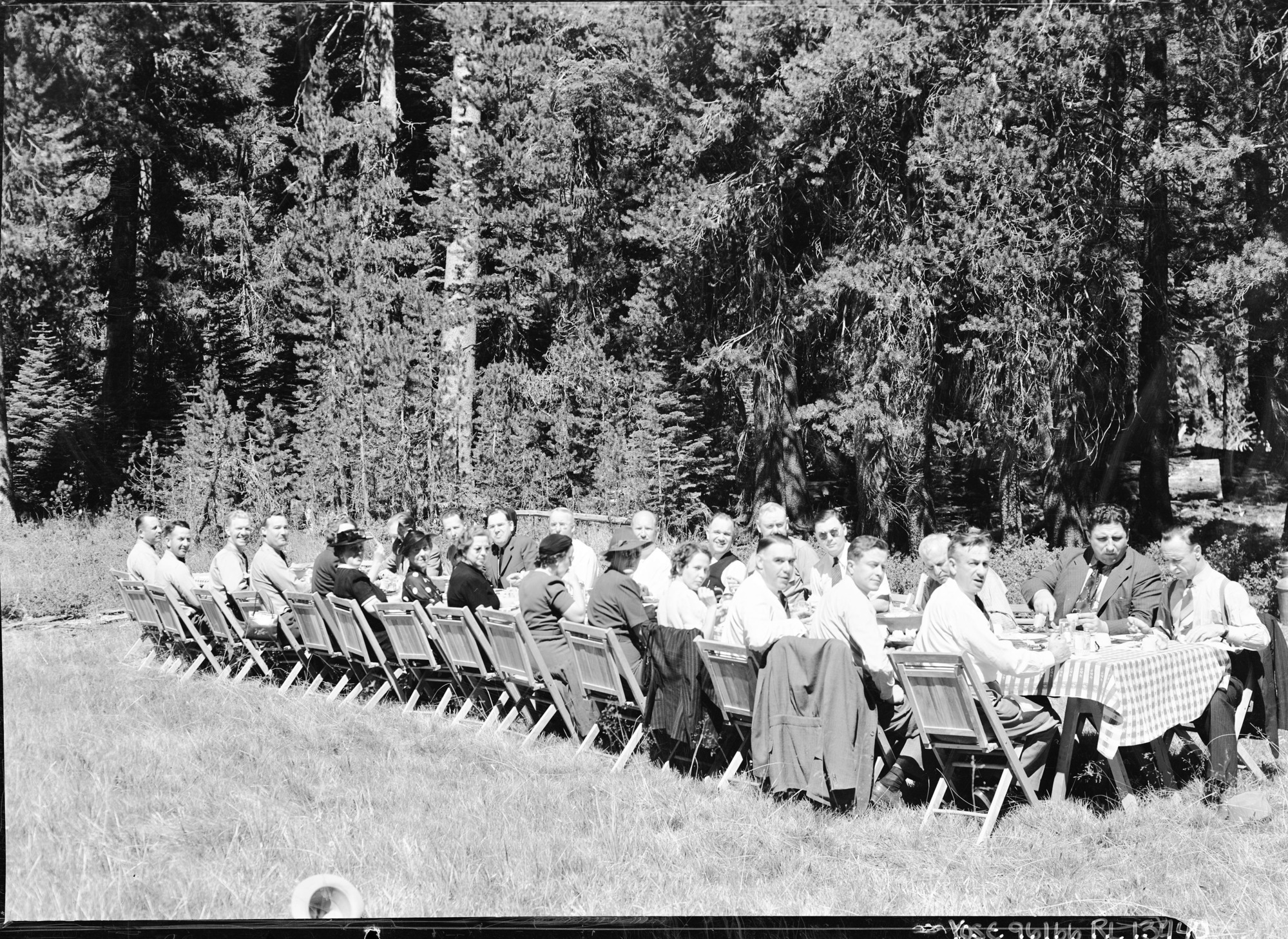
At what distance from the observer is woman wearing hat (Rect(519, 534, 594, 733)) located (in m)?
6.32

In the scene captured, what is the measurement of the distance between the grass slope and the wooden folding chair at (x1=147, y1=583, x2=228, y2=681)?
2188 millimetres

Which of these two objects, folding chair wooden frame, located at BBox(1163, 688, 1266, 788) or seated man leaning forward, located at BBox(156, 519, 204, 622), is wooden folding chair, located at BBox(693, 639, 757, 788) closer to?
folding chair wooden frame, located at BBox(1163, 688, 1266, 788)

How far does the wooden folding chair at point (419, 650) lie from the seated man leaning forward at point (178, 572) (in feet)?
4.54

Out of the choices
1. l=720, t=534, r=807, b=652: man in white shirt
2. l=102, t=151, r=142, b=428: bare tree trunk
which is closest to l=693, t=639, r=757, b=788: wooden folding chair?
l=720, t=534, r=807, b=652: man in white shirt

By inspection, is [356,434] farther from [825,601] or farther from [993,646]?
[993,646]

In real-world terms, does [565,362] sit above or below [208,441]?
above

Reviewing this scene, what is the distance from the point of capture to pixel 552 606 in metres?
6.42

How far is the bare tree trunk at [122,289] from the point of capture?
17.7ft

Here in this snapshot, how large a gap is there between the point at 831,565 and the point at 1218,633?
272 centimetres

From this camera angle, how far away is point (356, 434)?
29.2ft

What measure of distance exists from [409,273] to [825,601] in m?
7.13

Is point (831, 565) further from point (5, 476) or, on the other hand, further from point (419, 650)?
point (5, 476)

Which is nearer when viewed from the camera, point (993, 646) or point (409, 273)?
point (993, 646)

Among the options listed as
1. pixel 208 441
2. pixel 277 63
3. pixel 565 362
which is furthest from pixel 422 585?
pixel 565 362
